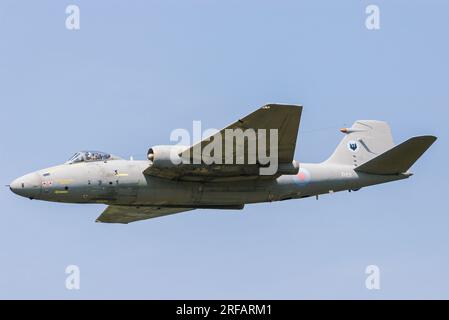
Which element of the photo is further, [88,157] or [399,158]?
[399,158]

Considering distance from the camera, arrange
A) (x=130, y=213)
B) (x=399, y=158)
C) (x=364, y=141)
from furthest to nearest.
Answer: (x=364, y=141) < (x=130, y=213) < (x=399, y=158)

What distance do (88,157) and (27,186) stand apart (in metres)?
3.01

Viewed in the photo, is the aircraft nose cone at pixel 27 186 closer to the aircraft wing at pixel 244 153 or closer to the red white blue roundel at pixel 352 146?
the aircraft wing at pixel 244 153

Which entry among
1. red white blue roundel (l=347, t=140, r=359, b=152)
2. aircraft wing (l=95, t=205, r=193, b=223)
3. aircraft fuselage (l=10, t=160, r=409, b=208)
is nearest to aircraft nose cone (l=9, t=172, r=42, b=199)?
aircraft fuselage (l=10, t=160, r=409, b=208)

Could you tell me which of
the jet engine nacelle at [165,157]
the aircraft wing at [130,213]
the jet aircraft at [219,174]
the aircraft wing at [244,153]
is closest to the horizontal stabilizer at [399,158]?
the jet aircraft at [219,174]

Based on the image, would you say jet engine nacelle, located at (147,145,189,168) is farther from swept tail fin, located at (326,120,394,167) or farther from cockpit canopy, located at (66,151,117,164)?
swept tail fin, located at (326,120,394,167)

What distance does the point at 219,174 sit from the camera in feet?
144

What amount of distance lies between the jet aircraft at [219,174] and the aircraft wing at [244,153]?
0.04 m

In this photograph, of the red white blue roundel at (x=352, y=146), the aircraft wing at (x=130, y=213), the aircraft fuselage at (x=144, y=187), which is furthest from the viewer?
the red white blue roundel at (x=352, y=146)

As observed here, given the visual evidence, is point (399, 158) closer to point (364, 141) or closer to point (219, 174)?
point (364, 141)

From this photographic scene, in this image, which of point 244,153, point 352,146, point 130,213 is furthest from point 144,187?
point 352,146

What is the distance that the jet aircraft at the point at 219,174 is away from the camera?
42.5 metres

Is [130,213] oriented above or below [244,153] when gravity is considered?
below

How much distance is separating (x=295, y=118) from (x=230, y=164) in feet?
11.7
